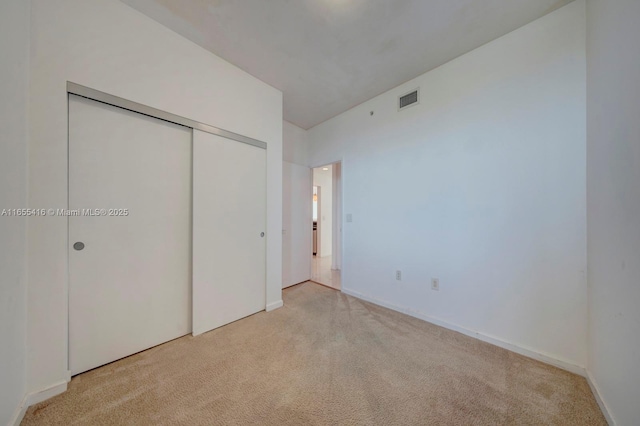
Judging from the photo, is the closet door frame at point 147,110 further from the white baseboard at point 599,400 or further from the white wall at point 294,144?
the white baseboard at point 599,400

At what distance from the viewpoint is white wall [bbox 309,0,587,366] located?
1.64m

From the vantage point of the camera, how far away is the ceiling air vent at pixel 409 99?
252 cm

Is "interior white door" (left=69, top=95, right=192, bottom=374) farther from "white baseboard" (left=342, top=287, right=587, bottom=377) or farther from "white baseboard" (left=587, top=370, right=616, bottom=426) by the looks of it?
"white baseboard" (left=587, top=370, right=616, bottom=426)

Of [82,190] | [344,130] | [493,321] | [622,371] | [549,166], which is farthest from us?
[344,130]

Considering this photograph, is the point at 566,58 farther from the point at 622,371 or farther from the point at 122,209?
the point at 122,209

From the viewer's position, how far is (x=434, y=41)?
1.99 meters

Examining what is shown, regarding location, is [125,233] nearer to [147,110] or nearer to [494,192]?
[147,110]

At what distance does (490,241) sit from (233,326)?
8.96ft

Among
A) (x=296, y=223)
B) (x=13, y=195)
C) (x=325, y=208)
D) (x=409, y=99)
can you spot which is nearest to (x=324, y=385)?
(x=13, y=195)

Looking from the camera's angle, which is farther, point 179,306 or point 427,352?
point 179,306

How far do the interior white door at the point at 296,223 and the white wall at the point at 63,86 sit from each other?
1716mm

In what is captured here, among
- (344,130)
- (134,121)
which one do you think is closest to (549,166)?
(344,130)

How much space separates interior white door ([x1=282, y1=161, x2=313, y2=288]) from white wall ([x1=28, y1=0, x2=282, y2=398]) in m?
1.72

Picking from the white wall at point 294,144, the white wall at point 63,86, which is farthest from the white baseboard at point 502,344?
the white wall at point 63,86
